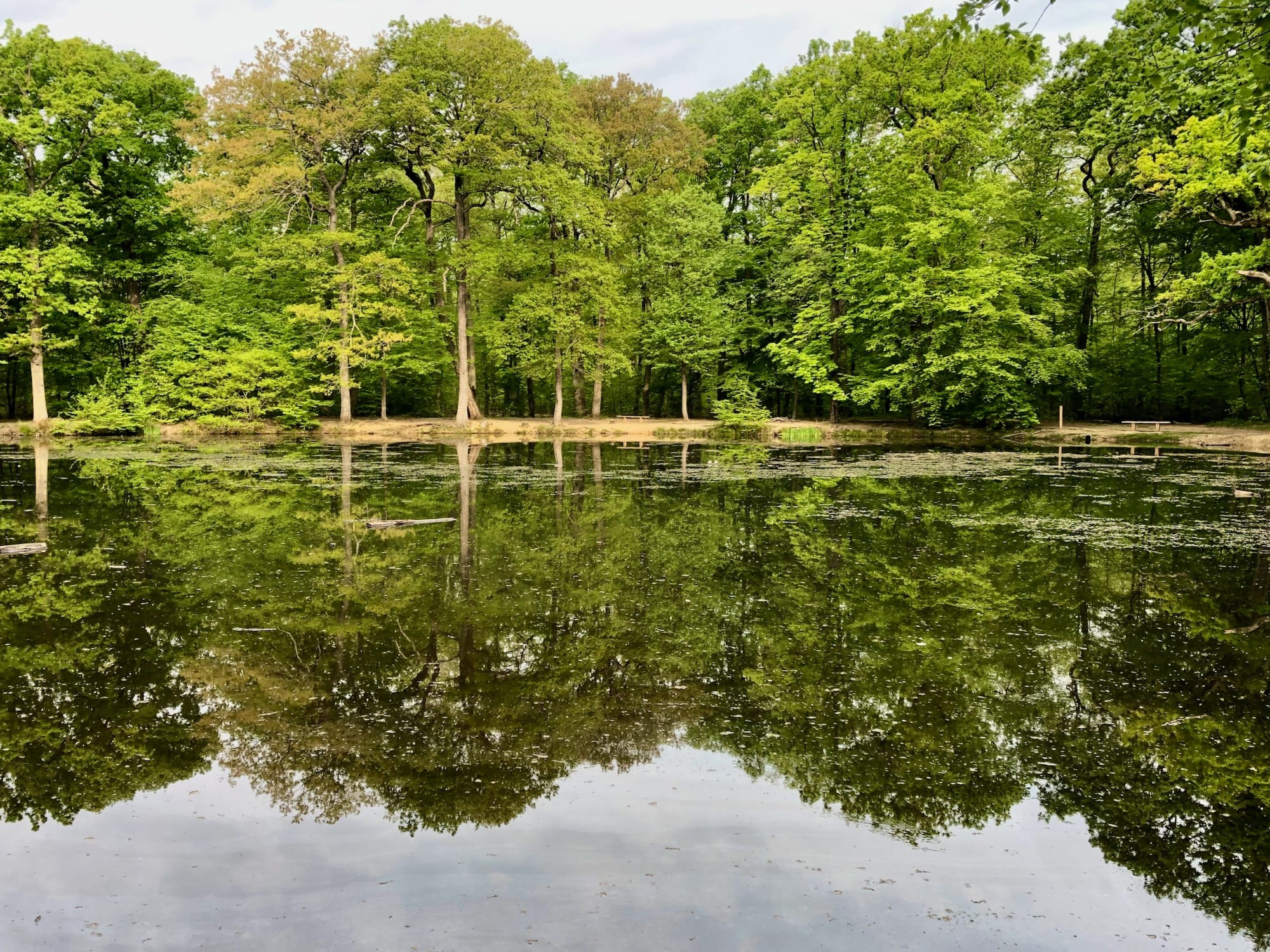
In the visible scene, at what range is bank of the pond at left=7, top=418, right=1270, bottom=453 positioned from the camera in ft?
92.7

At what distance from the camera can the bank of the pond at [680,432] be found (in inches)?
1113

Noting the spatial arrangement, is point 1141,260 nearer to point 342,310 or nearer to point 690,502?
point 690,502

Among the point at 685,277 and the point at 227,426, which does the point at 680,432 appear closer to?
the point at 685,277

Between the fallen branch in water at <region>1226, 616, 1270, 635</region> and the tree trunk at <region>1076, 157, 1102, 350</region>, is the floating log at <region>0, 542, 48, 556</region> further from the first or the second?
the tree trunk at <region>1076, 157, 1102, 350</region>

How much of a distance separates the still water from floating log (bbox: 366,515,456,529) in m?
0.73

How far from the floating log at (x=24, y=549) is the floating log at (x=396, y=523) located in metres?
3.54

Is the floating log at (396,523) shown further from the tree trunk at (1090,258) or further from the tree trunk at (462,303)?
the tree trunk at (1090,258)

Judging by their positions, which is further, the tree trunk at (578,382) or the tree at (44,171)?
the tree trunk at (578,382)

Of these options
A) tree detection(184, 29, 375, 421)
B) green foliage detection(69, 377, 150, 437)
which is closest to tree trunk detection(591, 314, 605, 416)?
tree detection(184, 29, 375, 421)

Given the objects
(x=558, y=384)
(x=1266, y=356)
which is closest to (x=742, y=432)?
(x=558, y=384)

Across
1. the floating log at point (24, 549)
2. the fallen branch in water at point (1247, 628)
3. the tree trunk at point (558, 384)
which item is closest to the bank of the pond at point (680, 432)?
the tree trunk at point (558, 384)

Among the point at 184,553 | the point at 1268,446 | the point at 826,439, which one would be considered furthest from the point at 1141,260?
the point at 184,553

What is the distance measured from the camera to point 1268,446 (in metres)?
23.3

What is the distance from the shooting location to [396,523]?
10.6 meters
